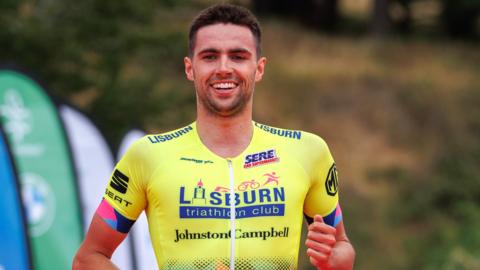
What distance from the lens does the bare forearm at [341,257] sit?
4551 mm

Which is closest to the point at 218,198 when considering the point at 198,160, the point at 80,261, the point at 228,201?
the point at 228,201

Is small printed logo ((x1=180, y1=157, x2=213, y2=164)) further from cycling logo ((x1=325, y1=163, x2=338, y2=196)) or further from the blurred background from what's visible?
the blurred background

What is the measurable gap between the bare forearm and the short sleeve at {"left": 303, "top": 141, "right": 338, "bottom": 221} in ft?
0.64

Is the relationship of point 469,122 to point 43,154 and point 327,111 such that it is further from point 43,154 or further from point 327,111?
point 43,154

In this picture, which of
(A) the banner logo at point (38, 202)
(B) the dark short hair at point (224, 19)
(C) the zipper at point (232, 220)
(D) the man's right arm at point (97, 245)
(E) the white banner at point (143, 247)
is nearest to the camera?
(C) the zipper at point (232, 220)

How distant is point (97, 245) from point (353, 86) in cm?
2280

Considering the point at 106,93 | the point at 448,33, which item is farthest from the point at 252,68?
the point at 448,33

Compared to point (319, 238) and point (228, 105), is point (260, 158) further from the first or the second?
point (319, 238)

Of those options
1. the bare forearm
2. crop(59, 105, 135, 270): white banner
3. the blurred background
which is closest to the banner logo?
crop(59, 105, 135, 270): white banner

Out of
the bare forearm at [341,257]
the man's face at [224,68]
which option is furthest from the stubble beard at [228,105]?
the bare forearm at [341,257]

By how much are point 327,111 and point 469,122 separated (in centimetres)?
345

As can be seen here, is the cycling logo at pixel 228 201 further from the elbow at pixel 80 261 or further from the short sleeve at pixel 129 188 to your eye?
the elbow at pixel 80 261

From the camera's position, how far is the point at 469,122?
2573 cm

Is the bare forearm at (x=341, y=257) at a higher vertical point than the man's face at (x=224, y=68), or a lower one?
lower
